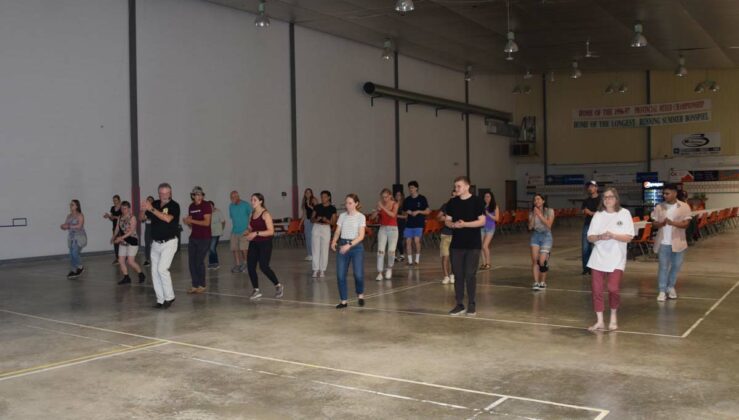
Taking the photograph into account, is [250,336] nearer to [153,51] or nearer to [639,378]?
[639,378]

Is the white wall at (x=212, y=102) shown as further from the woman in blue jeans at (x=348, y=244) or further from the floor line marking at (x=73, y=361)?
the floor line marking at (x=73, y=361)

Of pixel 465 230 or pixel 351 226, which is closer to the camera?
pixel 465 230

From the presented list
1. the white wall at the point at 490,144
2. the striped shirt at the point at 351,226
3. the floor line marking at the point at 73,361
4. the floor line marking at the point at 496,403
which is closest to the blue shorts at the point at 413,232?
the striped shirt at the point at 351,226

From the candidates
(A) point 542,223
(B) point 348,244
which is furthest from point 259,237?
(A) point 542,223

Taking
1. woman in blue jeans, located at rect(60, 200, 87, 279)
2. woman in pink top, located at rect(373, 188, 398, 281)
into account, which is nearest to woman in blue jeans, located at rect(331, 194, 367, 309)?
woman in pink top, located at rect(373, 188, 398, 281)

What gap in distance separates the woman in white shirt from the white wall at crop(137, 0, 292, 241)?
13488mm

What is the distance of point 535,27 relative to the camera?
21.9m

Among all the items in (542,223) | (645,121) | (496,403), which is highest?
(645,121)

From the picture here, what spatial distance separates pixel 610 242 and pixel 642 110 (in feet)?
91.6

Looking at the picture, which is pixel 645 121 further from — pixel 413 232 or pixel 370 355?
pixel 370 355

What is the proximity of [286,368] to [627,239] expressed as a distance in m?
3.68

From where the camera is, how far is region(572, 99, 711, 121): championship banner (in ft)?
104

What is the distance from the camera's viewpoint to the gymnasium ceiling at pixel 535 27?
19359 mm

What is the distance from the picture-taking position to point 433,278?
480 inches
